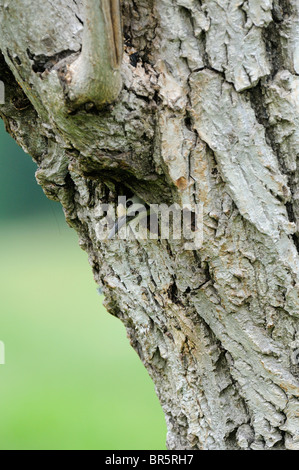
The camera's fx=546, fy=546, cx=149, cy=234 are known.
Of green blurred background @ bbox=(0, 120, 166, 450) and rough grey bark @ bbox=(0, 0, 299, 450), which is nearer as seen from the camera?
rough grey bark @ bbox=(0, 0, 299, 450)

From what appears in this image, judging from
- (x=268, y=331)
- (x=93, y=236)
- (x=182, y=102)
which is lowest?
(x=268, y=331)

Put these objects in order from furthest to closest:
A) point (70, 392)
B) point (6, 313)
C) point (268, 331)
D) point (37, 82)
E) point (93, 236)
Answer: point (6, 313) < point (70, 392) < point (93, 236) < point (268, 331) < point (37, 82)

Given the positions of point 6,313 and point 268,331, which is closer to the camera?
point 268,331

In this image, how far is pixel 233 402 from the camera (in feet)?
3.58

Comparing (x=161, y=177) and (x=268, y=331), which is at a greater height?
(x=161, y=177)

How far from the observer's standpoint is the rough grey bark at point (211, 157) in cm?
89

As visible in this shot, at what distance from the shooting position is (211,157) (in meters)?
0.94

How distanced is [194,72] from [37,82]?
260 mm

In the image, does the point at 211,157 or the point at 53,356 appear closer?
the point at 211,157

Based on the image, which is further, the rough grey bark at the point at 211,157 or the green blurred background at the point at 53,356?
the green blurred background at the point at 53,356

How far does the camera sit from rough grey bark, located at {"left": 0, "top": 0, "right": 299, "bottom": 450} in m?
0.89

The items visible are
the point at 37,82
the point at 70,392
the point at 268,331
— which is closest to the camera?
the point at 37,82
